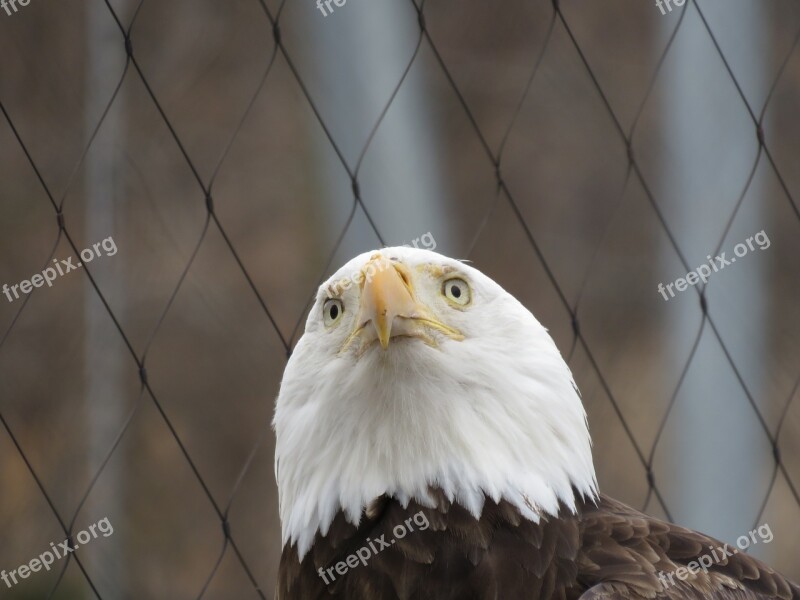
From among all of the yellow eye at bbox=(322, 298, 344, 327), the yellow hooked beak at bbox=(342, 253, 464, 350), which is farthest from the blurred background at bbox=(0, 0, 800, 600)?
the yellow hooked beak at bbox=(342, 253, 464, 350)

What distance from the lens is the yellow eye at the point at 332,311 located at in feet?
5.31

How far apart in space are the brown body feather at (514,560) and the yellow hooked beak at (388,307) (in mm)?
236

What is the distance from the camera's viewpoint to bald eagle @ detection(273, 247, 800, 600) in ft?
4.86

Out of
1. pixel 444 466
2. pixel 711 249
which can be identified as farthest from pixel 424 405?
pixel 711 249

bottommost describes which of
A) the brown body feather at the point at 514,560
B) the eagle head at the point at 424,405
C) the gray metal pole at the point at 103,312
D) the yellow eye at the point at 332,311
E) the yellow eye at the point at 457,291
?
Answer: the brown body feather at the point at 514,560

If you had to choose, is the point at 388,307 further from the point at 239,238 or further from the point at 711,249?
the point at 239,238

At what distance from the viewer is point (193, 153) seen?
134 inches

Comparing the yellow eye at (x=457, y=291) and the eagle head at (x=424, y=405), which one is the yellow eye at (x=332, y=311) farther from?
the yellow eye at (x=457, y=291)

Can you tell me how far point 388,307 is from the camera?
1.48 metres

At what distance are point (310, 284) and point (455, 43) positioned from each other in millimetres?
836

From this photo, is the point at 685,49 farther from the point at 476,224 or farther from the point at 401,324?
the point at 401,324

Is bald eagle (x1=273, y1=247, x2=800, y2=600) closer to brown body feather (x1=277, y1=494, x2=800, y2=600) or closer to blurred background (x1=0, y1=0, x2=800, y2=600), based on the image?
brown body feather (x1=277, y1=494, x2=800, y2=600)

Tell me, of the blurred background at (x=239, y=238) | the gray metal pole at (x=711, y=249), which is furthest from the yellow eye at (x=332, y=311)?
the blurred background at (x=239, y=238)

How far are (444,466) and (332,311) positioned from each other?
278 millimetres
